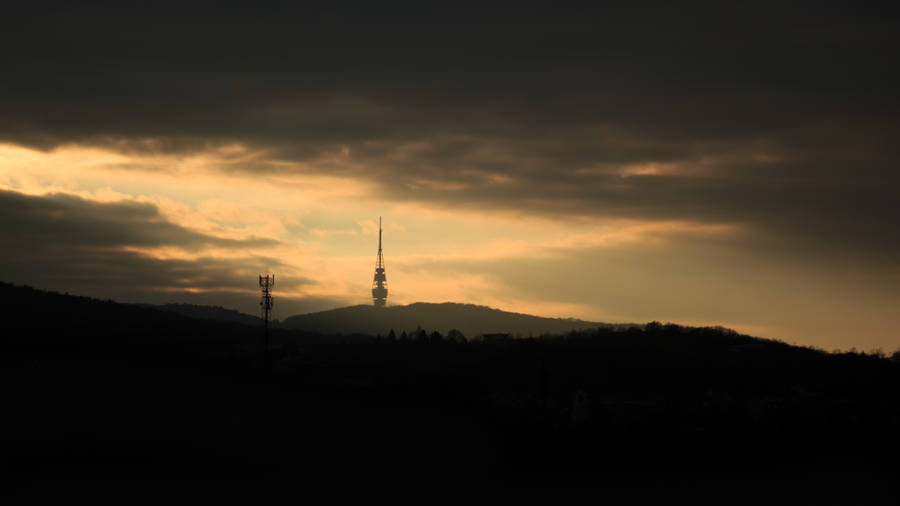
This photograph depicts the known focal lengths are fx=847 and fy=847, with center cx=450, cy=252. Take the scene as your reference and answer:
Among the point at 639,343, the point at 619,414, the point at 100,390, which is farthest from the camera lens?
the point at 639,343

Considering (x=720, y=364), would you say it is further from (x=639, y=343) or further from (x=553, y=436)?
(x=553, y=436)

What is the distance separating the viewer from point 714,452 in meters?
81.9

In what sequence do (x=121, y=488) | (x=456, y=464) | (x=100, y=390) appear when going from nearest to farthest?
(x=121, y=488) < (x=456, y=464) < (x=100, y=390)

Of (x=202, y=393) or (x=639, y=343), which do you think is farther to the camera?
(x=639, y=343)

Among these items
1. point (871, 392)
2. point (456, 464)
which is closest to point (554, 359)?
point (871, 392)

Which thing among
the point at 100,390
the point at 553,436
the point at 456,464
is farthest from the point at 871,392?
the point at 100,390

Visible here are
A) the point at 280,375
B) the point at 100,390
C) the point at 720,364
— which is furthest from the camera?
the point at 720,364

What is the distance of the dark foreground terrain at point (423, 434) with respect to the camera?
63.8 meters

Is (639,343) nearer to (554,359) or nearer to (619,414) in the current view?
(554,359)

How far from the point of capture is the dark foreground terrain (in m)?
63.8

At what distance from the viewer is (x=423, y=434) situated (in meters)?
83.6

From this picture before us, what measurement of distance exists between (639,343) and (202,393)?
353 ft

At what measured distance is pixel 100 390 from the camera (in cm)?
10806

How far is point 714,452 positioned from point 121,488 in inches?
2114
